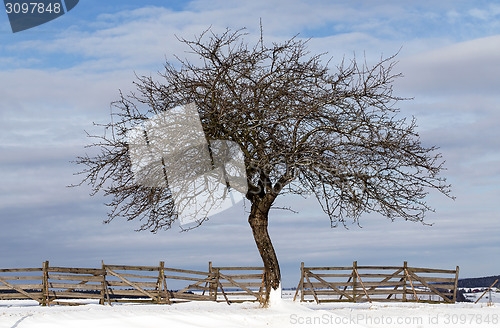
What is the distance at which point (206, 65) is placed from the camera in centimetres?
1616

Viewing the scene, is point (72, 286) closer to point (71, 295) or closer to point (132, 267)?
point (71, 295)

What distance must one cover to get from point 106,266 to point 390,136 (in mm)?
10732

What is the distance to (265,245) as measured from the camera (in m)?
16.3

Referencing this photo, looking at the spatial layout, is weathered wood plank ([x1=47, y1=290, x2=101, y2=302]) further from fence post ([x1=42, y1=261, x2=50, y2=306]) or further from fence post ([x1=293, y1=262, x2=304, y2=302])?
fence post ([x1=293, y1=262, x2=304, y2=302])

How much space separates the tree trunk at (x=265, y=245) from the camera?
16.2 m

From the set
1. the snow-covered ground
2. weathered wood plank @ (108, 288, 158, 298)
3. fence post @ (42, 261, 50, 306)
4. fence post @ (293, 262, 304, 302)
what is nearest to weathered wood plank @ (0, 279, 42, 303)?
fence post @ (42, 261, 50, 306)

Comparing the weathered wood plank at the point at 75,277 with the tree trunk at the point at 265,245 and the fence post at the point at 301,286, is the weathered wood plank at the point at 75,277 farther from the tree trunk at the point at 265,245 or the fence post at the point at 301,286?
the fence post at the point at 301,286

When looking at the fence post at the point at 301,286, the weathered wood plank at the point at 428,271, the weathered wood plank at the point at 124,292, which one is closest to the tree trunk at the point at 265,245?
the fence post at the point at 301,286

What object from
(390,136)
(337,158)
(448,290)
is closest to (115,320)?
(337,158)

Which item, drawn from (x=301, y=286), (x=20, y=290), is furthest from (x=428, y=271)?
(x=20, y=290)

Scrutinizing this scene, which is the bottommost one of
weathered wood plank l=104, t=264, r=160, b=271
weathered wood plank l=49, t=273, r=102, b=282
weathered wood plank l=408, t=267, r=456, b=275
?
weathered wood plank l=49, t=273, r=102, b=282

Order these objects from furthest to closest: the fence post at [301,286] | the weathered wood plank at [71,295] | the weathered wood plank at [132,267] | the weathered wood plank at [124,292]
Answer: the fence post at [301,286] < the weathered wood plank at [124,292] < the weathered wood plank at [132,267] < the weathered wood plank at [71,295]

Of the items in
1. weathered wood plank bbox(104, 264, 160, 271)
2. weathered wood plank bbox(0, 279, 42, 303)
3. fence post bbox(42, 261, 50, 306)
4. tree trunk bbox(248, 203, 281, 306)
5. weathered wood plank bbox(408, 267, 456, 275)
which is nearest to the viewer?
tree trunk bbox(248, 203, 281, 306)

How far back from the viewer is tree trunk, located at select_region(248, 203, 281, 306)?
16.2 meters
